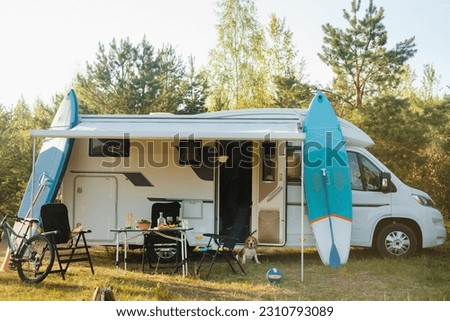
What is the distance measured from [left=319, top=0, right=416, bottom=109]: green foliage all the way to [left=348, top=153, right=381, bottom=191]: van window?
12.9 ft

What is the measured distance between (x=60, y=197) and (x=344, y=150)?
3676 mm

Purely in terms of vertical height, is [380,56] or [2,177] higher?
[380,56]

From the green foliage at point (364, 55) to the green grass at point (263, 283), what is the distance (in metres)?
4.75

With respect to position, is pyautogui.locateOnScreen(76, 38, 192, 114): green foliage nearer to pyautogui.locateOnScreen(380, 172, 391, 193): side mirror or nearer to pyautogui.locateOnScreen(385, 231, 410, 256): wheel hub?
pyautogui.locateOnScreen(380, 172, 391, 193): side mirror

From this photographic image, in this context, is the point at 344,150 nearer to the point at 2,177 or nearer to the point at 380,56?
the point at 380,56

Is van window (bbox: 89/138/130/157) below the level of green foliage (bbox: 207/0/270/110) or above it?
below

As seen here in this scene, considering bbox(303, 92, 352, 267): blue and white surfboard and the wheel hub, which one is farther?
the wheel hub

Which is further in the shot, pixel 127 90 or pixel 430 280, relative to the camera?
pixel 127 90

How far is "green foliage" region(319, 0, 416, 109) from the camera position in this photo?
11.4m

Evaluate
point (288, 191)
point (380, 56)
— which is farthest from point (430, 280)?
point (380, 56)

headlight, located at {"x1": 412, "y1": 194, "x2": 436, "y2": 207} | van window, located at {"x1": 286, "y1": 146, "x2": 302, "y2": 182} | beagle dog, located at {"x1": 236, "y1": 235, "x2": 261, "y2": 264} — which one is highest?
van window, located at {"x1": 286, "y1": 146, "x2": 302, "y2": 182}

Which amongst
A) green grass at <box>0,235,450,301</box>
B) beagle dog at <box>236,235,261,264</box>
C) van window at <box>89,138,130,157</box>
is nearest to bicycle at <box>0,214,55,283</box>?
green grass at <box>0,235,450,301</box>

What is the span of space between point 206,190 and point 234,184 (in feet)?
1.76
